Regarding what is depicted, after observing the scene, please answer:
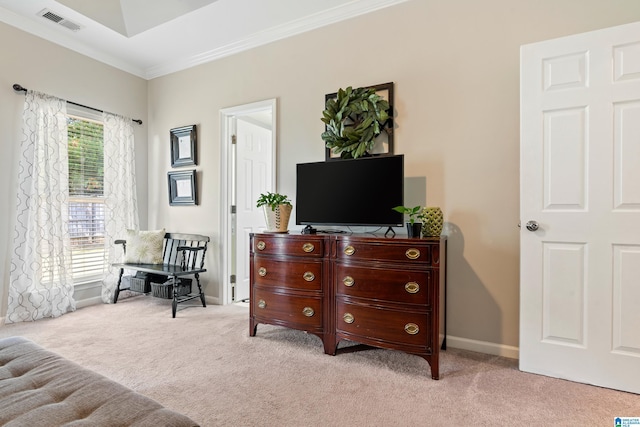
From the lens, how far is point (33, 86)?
10.9 ft

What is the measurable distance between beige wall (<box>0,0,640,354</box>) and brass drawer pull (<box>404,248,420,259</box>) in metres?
0.61

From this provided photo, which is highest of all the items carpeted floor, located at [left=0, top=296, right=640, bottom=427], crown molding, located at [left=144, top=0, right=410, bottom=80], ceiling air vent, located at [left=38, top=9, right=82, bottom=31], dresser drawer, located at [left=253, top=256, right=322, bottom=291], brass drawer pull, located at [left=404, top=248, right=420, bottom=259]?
ceiling air vent, located at [left=38, top=9, right=82, bottom=31]

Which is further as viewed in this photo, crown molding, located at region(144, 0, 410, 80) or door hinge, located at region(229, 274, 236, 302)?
door hinge, located at region(229, 274, 236, 302)

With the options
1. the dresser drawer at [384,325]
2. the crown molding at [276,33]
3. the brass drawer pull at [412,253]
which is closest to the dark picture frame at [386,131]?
the crown molding at [276,33]

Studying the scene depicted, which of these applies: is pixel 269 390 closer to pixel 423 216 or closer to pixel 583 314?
pixel 423 216

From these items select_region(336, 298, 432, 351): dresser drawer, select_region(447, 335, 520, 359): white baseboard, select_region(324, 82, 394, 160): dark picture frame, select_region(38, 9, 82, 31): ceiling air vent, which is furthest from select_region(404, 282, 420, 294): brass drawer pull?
select_region(38, 9, 82, 31): ceiling air vent

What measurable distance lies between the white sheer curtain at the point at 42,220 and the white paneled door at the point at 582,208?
410 cm

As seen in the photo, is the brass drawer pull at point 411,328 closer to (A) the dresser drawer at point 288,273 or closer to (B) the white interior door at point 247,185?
(A) the dresser drawer at point 288,273

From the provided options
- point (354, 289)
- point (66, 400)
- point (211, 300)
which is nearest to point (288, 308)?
point (354, 289)

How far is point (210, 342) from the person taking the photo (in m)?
2.67

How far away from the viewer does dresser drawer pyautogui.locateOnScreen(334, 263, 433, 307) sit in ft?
7.03

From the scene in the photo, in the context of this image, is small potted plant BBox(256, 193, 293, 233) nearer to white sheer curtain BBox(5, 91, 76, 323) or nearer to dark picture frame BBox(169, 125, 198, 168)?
dark picture frame BBox(169, 125, 198, 168)

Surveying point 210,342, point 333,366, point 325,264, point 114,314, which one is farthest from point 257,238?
point 114,314

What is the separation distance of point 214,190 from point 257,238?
1345 mm
